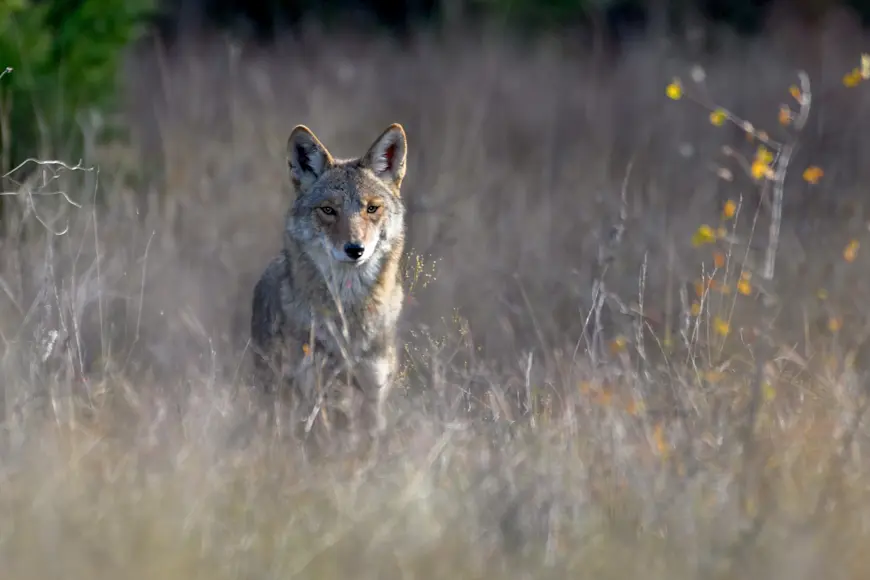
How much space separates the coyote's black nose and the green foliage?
2.99m

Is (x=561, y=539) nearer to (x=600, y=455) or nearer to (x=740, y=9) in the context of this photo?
(x=600, y=455)

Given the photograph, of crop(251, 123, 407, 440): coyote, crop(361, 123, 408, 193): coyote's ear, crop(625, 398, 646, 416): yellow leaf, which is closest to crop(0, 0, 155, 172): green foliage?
crop(251, 123, 407, 440): coyote

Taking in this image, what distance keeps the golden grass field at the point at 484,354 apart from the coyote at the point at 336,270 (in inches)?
8.7

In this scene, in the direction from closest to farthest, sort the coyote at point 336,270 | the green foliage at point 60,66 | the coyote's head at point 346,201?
the coyote at point 336,270 < the coyote's head at point 346,201 < the green foliage at point 60,66

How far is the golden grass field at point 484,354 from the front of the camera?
12.1ft

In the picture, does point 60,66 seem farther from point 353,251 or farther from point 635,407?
point 635,407

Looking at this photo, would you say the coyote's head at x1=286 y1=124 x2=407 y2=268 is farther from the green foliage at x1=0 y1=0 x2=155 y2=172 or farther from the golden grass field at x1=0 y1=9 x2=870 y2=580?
the green foliage at x1=0 y1=0 x2=155 y2=172

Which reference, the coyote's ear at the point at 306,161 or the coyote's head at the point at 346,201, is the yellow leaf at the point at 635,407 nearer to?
the coyote's head at the point at 346,201

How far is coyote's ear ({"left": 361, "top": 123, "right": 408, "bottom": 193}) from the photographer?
6.42 metres

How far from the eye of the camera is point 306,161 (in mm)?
6465

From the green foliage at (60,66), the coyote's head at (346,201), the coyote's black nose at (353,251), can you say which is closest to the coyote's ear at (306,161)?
the coyote's head at (346,201)

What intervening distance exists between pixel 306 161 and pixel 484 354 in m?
1.78

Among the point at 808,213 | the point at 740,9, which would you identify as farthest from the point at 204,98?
the point at 740,9

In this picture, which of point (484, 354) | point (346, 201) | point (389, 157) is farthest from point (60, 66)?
point (484, 354)
